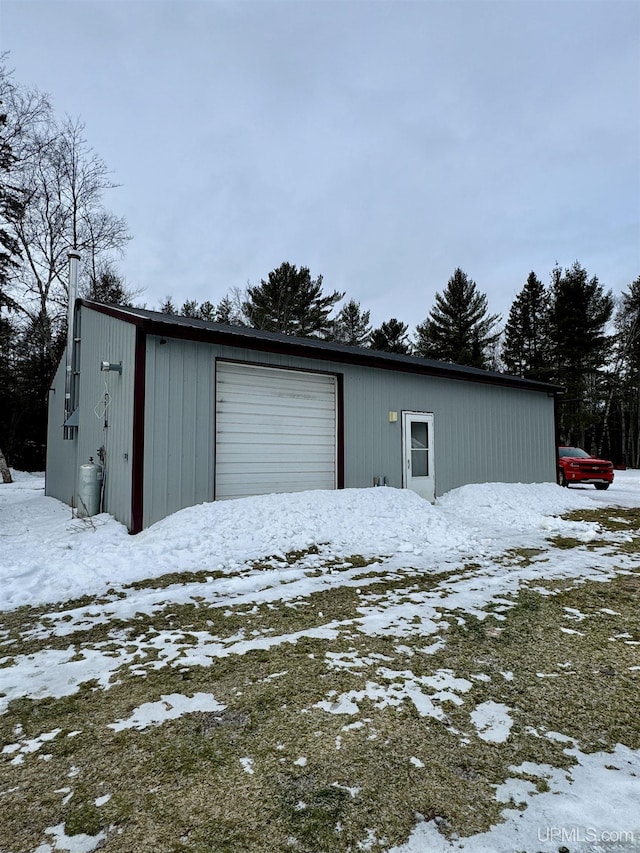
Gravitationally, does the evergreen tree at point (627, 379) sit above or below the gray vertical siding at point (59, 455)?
above

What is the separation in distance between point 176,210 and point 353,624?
2028 cm

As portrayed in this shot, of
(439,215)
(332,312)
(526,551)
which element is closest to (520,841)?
(526,551)

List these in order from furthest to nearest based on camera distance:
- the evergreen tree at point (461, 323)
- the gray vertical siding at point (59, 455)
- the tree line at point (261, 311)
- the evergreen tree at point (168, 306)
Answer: the evergreen tree at point (461, 323)
the evergreen tree at point (168, 306)
the tree line at point (261, 311)
the gray vertical siding at point (59, 455)

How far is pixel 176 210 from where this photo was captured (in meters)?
19.1

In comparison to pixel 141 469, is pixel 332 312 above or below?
above

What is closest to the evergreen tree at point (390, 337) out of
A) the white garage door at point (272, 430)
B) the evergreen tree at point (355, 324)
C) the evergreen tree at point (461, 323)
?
the evergreen tree at point (355, 324)

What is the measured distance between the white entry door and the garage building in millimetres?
29

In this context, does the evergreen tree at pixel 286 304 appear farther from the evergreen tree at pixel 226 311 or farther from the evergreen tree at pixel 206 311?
the evergreen tree at pixel 206 311

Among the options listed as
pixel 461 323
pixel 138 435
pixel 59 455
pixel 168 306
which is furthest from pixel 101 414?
pixel 461 323

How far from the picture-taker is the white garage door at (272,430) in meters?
7.27

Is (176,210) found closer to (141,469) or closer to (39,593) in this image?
(141,469)

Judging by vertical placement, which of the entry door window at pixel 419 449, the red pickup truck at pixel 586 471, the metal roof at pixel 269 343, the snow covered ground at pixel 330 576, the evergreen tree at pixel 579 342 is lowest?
the snow covered ground at pixel 330 576

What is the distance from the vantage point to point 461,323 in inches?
1182

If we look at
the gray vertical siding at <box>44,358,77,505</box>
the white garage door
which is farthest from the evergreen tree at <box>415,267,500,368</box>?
the gray vertical siding at <box>44,358,77,505</box>
